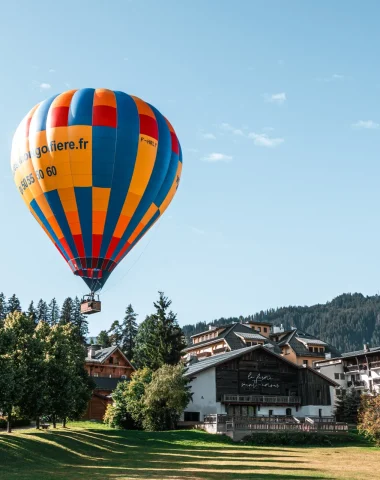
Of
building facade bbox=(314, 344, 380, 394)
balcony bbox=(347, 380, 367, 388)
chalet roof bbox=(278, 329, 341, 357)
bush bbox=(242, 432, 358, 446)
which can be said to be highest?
chalet roof bbox=(278, 329, 341, 357)

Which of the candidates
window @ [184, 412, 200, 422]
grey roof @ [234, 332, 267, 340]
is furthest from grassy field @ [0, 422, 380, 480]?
grey roof @ [234, 332, 267, 340]

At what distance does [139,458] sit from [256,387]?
1188 inches

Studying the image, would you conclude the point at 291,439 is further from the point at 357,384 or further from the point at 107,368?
the point at 107,368

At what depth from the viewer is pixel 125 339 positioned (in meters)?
129

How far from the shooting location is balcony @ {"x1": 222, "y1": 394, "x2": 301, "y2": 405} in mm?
60594

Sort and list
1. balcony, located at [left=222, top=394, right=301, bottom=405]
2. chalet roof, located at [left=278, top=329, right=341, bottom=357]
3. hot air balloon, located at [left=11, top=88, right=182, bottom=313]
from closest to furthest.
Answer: hot air balloon, located at [left=11, top=88, right=182, bottom=313]
balcony, located at [left=222, top=394, right=301, bottom=405]
chalet roof, located at [left=278, top=329, right=341, bottom=357]

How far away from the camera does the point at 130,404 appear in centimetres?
5625

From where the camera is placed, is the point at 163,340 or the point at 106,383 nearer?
the point at 163,340

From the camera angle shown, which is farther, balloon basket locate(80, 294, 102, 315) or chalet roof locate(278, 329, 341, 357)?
chalet roof locate(278, 329, 341, 357)

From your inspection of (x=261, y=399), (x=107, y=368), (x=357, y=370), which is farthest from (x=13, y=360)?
(x=357, y=370)

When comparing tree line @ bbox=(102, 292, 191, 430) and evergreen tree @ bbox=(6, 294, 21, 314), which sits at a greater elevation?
evergreen tree @ bbox=(6, 294, 21, 314)

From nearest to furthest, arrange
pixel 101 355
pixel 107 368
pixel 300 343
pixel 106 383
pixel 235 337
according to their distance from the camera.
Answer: pixel 106 383, pixel 107 368, pixel 235 337, pixel 101 355, pixel 300 343

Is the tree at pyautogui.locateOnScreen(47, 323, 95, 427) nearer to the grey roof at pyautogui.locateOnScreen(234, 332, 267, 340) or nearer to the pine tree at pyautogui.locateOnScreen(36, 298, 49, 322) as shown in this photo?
the grey roof at pyautogui.locateOnScreen(234, 332, 267, 340)

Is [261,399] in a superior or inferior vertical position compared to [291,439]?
superior
